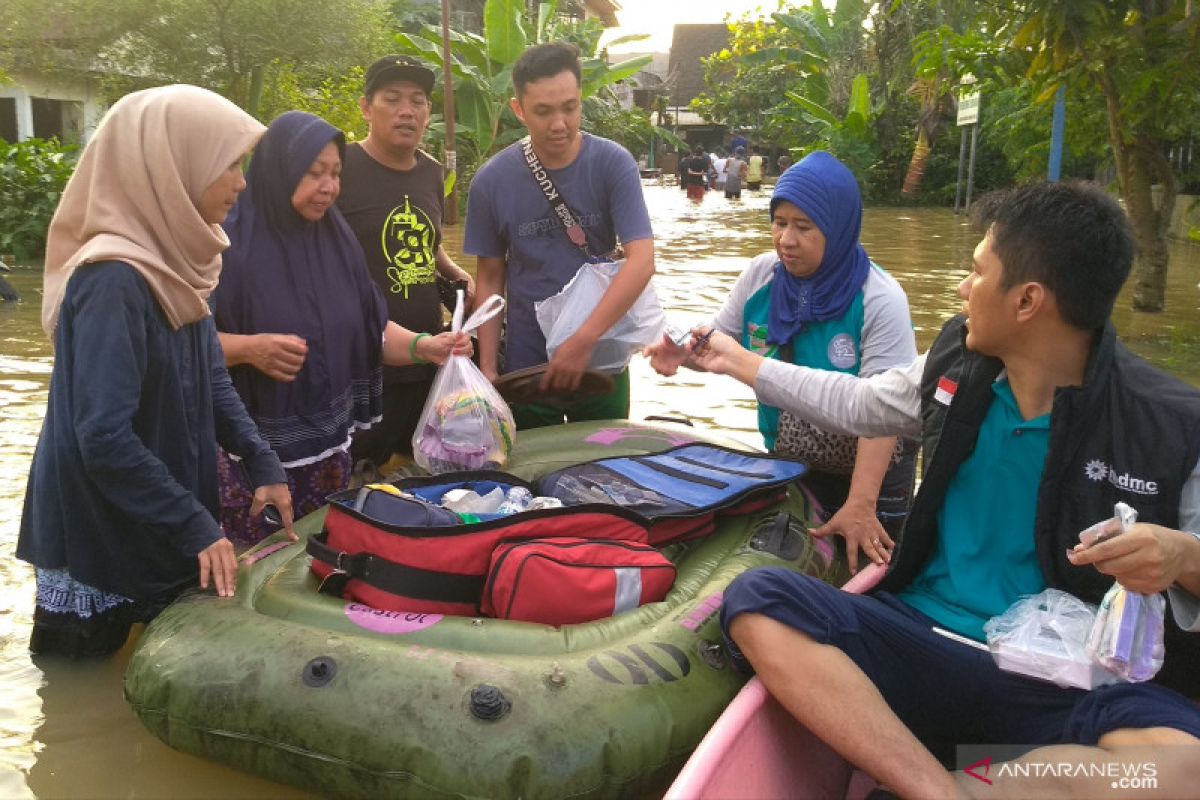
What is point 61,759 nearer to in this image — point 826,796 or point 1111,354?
point 826,796

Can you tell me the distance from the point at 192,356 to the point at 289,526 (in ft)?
1.82

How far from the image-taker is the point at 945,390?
7.91 ft

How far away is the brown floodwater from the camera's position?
2.66 meters

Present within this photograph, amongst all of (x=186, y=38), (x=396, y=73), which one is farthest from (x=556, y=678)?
(x=186, y=38)

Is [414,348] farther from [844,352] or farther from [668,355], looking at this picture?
[844,352]

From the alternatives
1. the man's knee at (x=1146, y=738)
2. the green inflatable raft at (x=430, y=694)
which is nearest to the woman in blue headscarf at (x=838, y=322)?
the green inflatable raft at (x=430, y=694)

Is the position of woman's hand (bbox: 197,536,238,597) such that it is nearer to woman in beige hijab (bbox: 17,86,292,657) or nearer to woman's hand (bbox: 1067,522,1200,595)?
woman in beige hijab (bbox: 17,86,292,657)

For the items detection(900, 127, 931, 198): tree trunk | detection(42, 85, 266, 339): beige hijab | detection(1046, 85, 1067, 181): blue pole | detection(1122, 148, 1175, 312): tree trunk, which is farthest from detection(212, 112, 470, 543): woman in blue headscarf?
detection(900, 127, 931, 198): tree trunk

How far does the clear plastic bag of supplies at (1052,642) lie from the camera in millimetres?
2129

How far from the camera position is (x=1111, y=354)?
2.20 metres

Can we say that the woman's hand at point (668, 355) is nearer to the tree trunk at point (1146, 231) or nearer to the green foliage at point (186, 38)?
the tree trunk at point (1146, 231)

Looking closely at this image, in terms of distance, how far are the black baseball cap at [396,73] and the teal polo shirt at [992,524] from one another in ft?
8.30

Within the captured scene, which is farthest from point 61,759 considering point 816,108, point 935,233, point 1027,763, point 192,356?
point 816,108

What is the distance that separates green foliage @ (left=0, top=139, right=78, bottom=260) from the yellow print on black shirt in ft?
30.3
